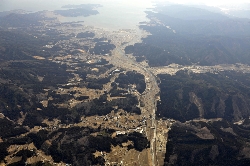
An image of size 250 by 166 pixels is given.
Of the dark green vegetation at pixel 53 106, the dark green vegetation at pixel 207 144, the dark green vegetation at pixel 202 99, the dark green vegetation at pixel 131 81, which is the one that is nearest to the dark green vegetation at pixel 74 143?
the dark green vegetation at pixel 53 106

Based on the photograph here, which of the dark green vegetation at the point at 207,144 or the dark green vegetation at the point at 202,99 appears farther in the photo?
the dark green vegetation at the point at 202,99

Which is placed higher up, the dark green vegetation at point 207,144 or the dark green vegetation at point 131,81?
the dark green vegetation at point 131,81

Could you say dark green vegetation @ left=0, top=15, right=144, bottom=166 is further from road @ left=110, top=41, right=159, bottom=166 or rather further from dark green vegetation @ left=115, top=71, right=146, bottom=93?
road @ left=110, top=41, right=159, bottom=166

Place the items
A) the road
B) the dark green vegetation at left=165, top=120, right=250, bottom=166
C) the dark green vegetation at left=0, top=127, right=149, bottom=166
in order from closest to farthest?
the dark green vegetation at left=0, top=127, right=149, bottom=166 → the dark green vegetation at left=165, top=120, right=250, bottom=166 → the road

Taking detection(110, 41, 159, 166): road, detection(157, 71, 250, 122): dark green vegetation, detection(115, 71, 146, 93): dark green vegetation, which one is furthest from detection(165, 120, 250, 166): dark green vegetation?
detection(115, 71, 146, 93): dark green vegetation

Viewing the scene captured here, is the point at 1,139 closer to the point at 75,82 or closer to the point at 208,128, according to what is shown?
the point at 75,82

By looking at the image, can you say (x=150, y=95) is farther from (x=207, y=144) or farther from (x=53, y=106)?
(x=53, y=106)

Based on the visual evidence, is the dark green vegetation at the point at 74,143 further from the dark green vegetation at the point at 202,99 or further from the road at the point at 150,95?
the dark green vegetation at the point at 202,99

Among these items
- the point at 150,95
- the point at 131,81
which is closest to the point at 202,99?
the point at 150,95
